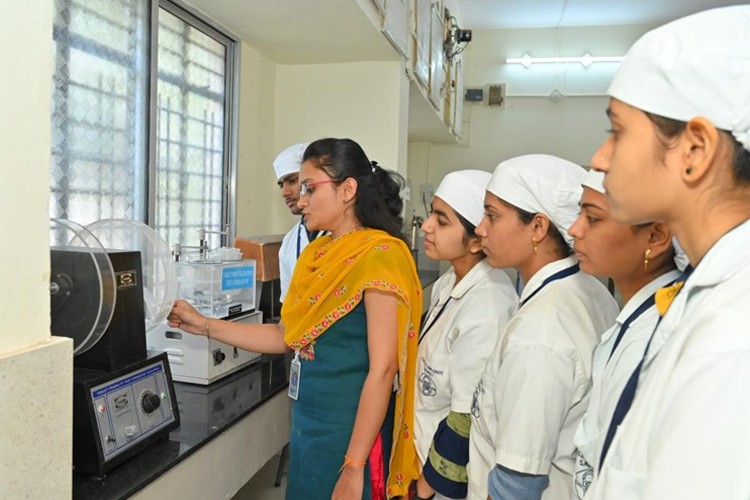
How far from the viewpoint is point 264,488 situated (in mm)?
2281

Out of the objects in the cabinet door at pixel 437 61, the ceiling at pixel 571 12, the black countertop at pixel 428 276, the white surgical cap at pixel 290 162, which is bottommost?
the black countertop at pixel 428 276

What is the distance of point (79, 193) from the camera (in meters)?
1.62

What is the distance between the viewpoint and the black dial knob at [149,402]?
1.08 m

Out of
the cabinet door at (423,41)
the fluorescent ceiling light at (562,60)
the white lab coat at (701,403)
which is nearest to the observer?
the white lab coat at (701,403)

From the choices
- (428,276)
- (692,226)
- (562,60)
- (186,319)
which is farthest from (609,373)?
(562,60)

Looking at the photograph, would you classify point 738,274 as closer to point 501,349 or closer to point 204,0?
point 501,349

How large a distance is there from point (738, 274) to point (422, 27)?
108 inches

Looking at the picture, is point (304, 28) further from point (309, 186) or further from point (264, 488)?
point (264, 488)

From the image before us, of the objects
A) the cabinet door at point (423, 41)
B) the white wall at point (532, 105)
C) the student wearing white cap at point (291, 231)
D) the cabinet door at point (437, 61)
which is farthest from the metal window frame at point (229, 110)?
the white wall at point (532, 105)

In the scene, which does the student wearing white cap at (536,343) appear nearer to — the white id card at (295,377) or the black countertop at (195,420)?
the white id card at (295,377)

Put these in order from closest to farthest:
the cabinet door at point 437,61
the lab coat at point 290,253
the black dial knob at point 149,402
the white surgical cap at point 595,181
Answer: the white surgical cap at point 595,181 < the black dial knob at point 149,402 < the lab coat at point 290,253 < the cabinet door at point 437,61

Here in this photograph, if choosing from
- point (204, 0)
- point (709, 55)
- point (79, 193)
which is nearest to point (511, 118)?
point (204, 0)

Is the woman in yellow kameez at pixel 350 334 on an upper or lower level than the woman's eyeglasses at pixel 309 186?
lower

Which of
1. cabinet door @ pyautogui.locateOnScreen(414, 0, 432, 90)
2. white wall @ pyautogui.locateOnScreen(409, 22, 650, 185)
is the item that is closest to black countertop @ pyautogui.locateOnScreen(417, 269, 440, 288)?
white wall @ pyautogui.locateOnScreen(409, 22, 650, 185)
